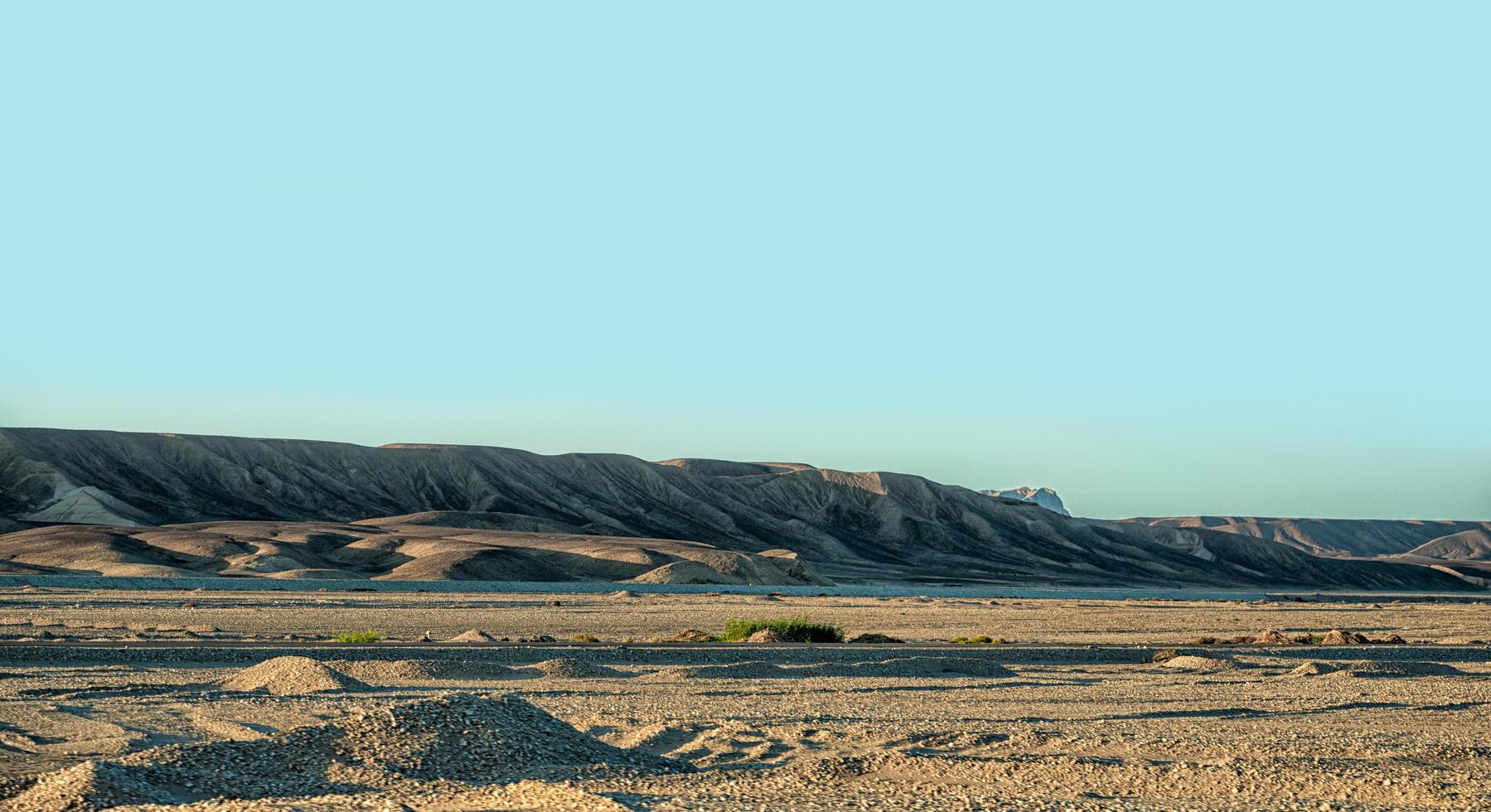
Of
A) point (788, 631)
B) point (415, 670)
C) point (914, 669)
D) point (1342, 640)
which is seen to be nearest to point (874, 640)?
point (788, 631)

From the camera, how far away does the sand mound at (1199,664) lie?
2880cm

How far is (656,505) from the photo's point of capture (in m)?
150

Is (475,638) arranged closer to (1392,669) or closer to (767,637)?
(767,637)

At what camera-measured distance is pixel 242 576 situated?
83.6 m

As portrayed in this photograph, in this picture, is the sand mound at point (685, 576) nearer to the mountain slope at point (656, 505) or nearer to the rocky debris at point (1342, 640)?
the mountain slope at point (656, 505)

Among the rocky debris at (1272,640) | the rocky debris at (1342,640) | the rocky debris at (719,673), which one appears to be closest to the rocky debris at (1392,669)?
the rocky debris at (1272,640)

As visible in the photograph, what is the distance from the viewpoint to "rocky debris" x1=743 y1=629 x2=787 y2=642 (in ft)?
111

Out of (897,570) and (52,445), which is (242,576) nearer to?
(52,445)

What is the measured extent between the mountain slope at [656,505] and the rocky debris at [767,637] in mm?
91116

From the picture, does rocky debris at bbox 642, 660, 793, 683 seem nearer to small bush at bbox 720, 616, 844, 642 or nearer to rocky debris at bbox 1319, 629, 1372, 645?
small bush at bbox 720, 616, 844, 642

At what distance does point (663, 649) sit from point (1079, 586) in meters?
107

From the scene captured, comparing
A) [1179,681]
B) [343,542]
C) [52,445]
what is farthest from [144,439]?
[1179,681]

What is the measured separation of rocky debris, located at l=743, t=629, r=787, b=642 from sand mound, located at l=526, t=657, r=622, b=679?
8415mm

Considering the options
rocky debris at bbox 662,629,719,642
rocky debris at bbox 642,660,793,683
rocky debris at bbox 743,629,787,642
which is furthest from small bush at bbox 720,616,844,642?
rocky debris at bbox 642,660,793,683
